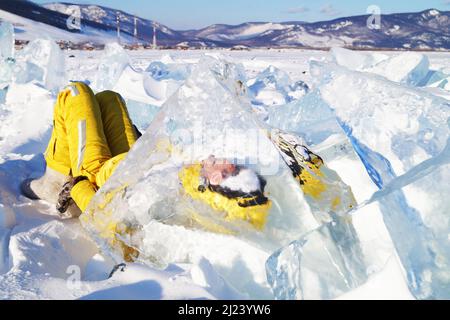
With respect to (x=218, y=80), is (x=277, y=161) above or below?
below

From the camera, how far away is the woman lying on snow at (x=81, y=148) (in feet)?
6.49

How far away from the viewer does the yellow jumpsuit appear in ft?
6.66

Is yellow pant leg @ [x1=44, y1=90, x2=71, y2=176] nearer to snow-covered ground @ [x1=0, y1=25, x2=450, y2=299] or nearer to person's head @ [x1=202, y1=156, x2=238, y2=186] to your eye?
snow-covered ground @ [x1=0, y1=25, x2=450, y2=299]

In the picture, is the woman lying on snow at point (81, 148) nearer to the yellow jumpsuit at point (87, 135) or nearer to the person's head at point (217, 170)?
the yellow jumpsuit at point (87, 135)

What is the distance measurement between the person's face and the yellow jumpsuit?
593 mm

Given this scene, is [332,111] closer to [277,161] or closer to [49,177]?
[277,161]

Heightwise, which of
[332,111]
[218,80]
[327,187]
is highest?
[218,80]

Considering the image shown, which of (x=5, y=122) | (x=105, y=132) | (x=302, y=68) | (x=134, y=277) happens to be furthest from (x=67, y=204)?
(x=302, y=68)

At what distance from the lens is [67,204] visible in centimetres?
202

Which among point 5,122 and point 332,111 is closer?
point 332,111

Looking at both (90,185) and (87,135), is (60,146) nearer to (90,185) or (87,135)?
(87,135)

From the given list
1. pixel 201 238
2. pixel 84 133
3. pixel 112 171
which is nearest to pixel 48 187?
pixel 84 133

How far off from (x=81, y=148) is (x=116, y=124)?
0.27 metres

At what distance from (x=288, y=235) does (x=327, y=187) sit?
0.25m
